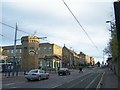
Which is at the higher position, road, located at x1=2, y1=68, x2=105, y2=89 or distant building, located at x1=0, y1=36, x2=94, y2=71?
distant building, located at x1=0, y1=36, x2=94, y2=71

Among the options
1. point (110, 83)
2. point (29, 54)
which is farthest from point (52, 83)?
point (29, 54)

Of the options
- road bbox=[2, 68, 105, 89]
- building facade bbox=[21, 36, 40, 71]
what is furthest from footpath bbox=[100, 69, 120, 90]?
building facade bbox=[21, 36, 40, 71]

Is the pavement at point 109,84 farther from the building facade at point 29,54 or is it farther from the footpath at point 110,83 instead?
the building facade at point 29,54

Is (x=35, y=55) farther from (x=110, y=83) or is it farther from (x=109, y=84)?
(x=109, y=84)

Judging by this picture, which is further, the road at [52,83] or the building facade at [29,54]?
the building facade at [29,54]

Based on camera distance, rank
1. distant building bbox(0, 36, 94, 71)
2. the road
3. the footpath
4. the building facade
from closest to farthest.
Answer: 1. the footpath
2. the road
3. the building facade
4. distant building bbox(0, 36, 94, 71)

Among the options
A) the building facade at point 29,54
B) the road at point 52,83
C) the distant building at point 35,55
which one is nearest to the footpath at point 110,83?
the road at point 52,83

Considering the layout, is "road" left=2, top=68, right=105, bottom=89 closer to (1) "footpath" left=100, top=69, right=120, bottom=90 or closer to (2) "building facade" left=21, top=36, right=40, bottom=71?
(1) "footpath" left=100, top=69, right=120, bottom=90

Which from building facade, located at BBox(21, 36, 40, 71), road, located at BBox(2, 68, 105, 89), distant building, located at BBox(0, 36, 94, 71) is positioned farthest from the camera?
distant building, located at BBox(0, 36, 94, 71)

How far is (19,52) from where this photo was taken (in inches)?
4301

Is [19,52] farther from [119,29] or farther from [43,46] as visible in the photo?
[119,29]

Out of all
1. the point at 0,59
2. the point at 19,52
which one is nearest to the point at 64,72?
the point at 0,59

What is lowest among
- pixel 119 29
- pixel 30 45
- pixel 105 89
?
pixel 105 89

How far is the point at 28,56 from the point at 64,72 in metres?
38.1
